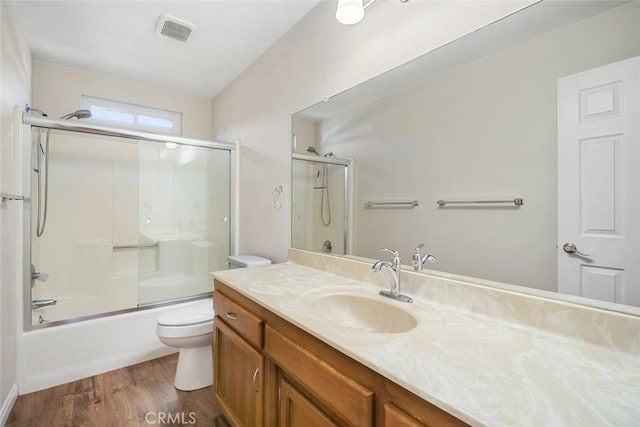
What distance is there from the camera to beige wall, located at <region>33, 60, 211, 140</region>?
2523mm

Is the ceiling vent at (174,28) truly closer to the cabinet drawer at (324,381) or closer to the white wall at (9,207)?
the white wall at (9,207)

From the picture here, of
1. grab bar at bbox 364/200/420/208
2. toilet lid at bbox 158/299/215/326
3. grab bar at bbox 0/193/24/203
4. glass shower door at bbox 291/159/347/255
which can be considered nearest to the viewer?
grab bar at bbox 364/200/420/208

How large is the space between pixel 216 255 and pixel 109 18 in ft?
6.42

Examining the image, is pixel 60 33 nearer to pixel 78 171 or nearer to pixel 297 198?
pixel 78 171

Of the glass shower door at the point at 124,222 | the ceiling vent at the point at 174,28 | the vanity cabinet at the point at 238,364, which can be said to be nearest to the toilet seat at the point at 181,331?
the vanity cabinet at the point at 238,364

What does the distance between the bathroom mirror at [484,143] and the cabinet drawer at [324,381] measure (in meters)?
0.63

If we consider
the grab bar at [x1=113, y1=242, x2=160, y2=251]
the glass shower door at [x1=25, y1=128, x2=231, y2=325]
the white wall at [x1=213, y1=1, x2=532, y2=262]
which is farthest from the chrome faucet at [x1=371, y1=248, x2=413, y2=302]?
the grab bar at [x1=113, y1=242, x2=160, y2=251]

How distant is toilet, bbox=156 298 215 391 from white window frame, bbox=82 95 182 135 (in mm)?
2117

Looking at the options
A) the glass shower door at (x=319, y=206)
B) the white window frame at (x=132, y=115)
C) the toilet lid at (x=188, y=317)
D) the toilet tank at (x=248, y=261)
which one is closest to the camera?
the glass shower door at (x=319, y=206)

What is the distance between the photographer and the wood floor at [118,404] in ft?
5.19

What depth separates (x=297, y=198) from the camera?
201cm

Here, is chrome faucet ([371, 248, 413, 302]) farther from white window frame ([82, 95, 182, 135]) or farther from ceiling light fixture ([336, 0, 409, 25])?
white window frame ([82, 95, 182, 135])

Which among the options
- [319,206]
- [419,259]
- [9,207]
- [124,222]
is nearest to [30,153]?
[9,207]

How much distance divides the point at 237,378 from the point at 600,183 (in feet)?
5.12
